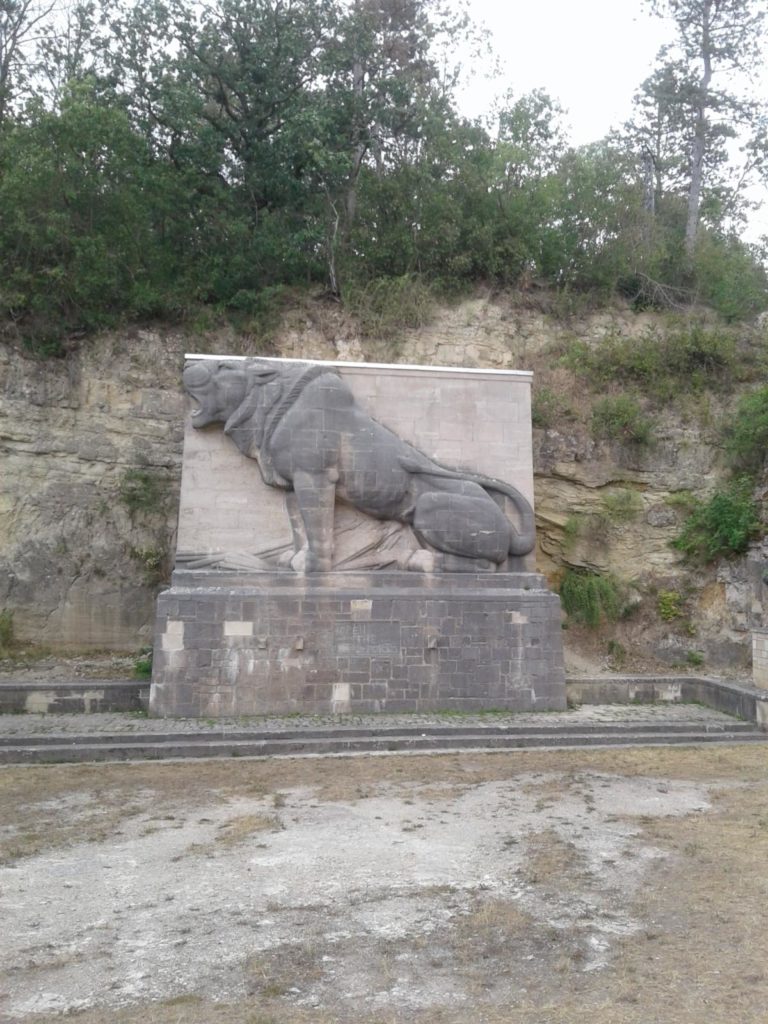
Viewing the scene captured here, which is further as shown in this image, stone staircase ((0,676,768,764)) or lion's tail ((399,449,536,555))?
lion's tail ((399,449,536,555))

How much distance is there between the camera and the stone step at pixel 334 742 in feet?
29.4

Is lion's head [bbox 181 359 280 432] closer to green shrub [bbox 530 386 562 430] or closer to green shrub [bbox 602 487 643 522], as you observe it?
green shrub [bbox 530 386 562 430]

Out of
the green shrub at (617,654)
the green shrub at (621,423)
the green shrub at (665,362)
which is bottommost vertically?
the green shrub at (617,654)

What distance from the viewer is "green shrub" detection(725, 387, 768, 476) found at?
49.1 ft

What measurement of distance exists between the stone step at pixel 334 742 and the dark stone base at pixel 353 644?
1136mm

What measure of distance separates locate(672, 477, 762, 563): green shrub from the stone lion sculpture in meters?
5.00

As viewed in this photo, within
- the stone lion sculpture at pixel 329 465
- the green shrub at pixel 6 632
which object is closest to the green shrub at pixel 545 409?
the stone lion sculpture at pixel 329 465

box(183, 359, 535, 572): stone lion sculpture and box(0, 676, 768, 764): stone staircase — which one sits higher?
box(183, 359, 535, 572): stone lion sculpture

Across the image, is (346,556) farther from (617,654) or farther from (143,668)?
(617,654)

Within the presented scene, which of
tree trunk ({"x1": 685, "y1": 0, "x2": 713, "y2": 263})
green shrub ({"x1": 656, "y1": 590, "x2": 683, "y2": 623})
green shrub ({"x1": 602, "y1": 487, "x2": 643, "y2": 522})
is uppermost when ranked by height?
tree trunk ({"x1": 685, "y1": 0, "x2": 713, "y2": 263})

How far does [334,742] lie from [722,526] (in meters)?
8.57

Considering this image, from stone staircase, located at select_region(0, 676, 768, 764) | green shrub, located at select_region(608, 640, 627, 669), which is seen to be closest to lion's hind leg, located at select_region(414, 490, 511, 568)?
stone staircase, located at select_region(0, 676, 768, 764)

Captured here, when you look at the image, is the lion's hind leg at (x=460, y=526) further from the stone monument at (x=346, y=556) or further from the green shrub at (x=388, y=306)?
the green shrub at (x=388, y=306)

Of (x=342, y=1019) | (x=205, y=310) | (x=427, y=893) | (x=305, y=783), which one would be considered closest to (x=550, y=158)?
(x=205, y=310)
